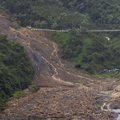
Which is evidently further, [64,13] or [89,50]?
[64,13]

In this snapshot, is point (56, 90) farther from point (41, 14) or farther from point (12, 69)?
point (41, 14)

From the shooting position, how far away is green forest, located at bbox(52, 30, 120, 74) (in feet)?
118

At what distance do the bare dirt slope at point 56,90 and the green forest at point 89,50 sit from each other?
52.2 inches

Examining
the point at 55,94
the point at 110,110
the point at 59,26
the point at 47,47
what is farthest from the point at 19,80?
the point at 59,26

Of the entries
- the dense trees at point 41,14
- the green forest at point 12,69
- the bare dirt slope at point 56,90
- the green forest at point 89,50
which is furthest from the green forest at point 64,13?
the green forest at point 12,69

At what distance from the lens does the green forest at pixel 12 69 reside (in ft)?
80.0

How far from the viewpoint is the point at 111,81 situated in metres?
31.0

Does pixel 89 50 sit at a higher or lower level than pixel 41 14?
lower

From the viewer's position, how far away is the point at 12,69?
2772 centimetres

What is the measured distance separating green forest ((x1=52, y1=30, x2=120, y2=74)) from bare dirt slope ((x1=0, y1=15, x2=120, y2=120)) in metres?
1.33

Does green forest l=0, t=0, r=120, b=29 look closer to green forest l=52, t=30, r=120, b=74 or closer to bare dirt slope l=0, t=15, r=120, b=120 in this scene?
green forest l=52, t=30, r=120, b=74

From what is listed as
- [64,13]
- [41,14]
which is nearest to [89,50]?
[64,13]

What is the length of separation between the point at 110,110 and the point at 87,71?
13275mm

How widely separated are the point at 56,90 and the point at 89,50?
1213 centimetres
